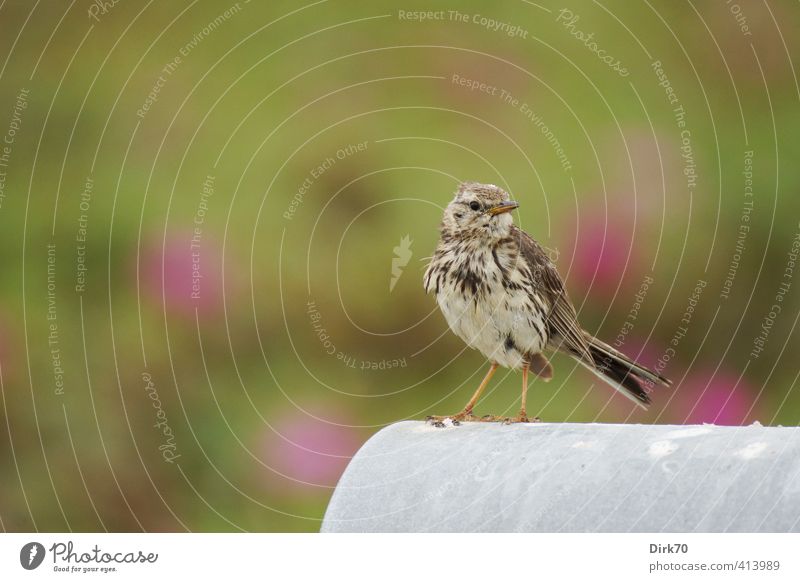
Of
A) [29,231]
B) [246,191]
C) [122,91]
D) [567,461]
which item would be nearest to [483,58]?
[246,191]

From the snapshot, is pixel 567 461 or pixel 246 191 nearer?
pixel 567 461

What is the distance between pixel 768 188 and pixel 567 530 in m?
3.62

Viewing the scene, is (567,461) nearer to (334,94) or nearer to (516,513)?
(516,513)

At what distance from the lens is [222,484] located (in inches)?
232
